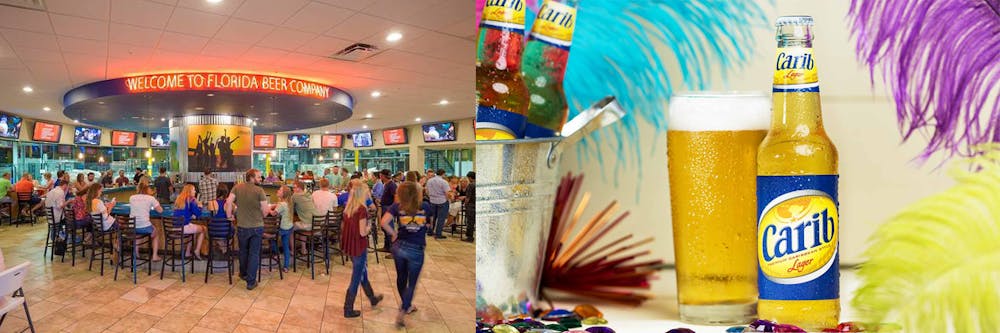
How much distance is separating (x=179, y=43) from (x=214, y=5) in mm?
213

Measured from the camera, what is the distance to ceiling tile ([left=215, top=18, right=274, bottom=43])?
2.26 metres

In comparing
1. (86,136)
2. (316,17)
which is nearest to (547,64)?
(316,17)

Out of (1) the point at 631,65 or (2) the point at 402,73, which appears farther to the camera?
(2) the point at 402,73

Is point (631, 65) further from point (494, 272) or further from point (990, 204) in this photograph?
point (990, 204)

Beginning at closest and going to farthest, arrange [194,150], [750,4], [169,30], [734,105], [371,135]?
[734,105] → [750,4] → [169,30] → [194,150] → [371,135]

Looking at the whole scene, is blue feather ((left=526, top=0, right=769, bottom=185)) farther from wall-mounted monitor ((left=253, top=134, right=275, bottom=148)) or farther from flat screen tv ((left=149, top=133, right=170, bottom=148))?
flat screen tv ((left=149, top=133, right=170, bottom=148))

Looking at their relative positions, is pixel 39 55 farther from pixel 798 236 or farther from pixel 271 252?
pixel 798 236

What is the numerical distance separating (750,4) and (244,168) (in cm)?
225

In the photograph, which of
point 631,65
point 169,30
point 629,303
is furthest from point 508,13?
point 169,30

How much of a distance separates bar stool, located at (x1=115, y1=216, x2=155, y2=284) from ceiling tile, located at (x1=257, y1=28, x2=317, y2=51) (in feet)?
3.46

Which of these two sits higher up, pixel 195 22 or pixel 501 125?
pixel 195 22

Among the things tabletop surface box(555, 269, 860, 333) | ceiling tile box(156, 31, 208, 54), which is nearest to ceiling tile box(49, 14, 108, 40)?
ceiling tile box(156, 31, 208, 54)

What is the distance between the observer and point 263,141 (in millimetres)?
2457

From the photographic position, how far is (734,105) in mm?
781
